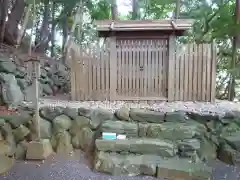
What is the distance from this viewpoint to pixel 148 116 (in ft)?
13.2

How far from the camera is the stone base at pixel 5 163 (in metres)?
3.40

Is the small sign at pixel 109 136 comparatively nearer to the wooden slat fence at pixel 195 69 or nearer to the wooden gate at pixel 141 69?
the wooden gate at pixel 141 69

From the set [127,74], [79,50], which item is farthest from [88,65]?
[127,74]

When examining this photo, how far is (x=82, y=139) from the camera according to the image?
412 cm

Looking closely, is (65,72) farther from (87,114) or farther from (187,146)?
(187,146)

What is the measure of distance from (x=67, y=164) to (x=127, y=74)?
7.79 ft

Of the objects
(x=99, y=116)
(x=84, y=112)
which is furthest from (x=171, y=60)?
(x=84, y=112)

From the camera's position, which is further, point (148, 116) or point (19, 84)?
point (19, 84)

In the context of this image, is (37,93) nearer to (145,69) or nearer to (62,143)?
(62,143)

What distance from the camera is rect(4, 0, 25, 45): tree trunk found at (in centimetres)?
783

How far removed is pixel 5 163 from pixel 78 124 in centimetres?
122

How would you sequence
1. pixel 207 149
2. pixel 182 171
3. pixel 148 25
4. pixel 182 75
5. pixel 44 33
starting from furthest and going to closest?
pixel 44 33 < pixel 182 75 < pixel 148 25 < pixel 207 149 < pixel 182 171

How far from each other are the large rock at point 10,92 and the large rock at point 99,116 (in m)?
1.52

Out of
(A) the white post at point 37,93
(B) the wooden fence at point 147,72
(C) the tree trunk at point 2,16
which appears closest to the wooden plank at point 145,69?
(B) the wooden fence at point 147,72
